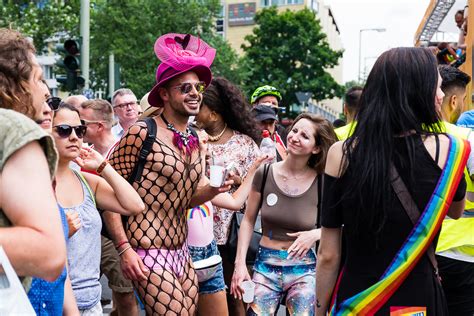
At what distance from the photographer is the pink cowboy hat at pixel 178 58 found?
178 inches

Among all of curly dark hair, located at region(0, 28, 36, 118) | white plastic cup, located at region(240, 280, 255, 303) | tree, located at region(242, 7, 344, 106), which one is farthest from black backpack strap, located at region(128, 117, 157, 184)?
tree, located at region(242, 7, 344, 106)

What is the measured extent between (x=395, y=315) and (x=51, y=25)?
29.4 meters

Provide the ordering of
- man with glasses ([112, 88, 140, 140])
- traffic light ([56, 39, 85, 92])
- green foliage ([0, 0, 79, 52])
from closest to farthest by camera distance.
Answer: man with glasses ([112, 88, 140, 140])
traffic light ([56, 39, 85, 92])
green foliage ([0, 0, 79, 52])

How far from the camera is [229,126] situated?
6184 millimetres

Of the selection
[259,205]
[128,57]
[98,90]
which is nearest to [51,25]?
[128,57]

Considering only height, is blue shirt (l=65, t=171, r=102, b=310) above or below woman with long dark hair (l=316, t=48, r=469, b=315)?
below

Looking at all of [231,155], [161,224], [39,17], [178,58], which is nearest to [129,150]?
[161,224]

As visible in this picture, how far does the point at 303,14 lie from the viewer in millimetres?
56062

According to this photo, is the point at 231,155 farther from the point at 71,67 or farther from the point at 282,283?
the point at 71,67

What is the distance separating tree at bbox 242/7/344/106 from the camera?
54541 mm

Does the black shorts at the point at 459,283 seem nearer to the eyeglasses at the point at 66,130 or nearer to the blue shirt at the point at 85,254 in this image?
the blue shirt at the point at 85,254

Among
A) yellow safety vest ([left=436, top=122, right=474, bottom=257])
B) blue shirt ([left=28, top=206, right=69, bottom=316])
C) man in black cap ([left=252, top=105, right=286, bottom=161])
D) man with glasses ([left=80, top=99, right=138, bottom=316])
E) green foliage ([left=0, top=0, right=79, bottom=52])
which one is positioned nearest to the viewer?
blue shirt ([left=28, top=206, right=69, bottom=316])

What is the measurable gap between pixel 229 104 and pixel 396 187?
329 centimetres

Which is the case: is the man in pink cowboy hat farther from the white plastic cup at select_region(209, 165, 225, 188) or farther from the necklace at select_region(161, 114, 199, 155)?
the white plastic cup at select_region(209, 165, 225, 188)
